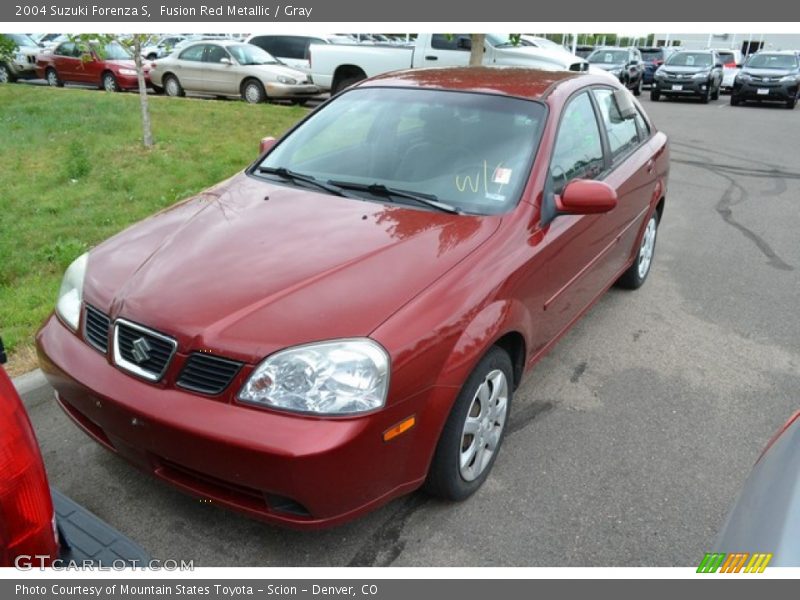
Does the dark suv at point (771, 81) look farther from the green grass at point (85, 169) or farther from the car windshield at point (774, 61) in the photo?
the green grass at point (85, 169)

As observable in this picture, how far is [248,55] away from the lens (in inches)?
554

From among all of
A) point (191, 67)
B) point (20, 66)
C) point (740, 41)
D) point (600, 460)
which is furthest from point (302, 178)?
point (740, 41)

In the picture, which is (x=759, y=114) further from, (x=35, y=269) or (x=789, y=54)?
(x=35, y=269)

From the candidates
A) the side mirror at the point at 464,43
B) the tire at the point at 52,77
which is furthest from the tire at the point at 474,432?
the tire at the point at 52,77

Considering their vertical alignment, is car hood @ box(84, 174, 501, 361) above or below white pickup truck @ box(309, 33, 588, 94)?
above

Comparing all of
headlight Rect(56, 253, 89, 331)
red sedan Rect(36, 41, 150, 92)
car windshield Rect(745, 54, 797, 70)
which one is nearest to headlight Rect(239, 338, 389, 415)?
headlight Rect(56, 253, 89, 331)

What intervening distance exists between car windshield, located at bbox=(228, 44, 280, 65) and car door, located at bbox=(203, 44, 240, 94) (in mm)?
141

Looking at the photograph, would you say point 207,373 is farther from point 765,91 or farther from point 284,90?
point 765,91

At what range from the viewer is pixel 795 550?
1.42 metres

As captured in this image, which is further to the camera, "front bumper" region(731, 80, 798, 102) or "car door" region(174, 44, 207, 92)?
"front bumper" region(731, 80, 798, 102)

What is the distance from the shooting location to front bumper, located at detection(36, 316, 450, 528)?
2.10m

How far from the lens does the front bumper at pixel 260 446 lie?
6.90ft

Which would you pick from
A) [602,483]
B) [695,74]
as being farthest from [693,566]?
[695,74]

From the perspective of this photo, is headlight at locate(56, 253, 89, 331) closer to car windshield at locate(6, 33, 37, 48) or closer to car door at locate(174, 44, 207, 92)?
car door at locate(174, 44, 207, 92)
